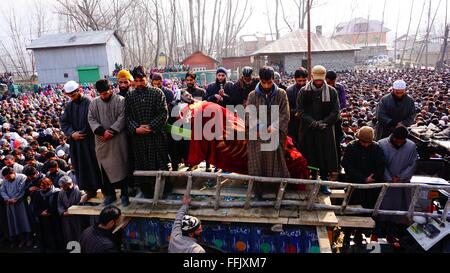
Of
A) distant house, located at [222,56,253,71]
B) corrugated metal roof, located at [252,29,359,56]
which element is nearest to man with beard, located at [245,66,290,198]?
corrugated metal roof, located at [252,29,359,56]

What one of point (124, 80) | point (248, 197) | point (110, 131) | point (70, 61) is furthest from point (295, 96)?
point (70, 61)

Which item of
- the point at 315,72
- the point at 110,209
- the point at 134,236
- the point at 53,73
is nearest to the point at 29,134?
the point at 134,236

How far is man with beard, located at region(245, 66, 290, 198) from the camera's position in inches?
176

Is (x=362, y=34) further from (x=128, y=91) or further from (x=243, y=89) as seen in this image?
(x=128, y=91)

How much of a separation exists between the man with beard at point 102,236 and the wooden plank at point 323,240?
217 cm

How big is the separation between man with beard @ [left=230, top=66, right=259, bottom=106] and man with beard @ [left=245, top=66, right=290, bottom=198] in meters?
1.31

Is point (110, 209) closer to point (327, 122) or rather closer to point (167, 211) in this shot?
point (167, 211)

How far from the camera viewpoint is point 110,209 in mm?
3900

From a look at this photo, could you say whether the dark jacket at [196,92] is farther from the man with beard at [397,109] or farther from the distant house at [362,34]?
the distant house at [362,34]

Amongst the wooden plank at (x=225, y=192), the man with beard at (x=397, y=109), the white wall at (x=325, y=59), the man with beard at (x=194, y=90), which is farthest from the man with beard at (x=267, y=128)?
the white wall at (x=325, y=59)

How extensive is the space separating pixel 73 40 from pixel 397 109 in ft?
99.6

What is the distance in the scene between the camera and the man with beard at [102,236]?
378 centimetres

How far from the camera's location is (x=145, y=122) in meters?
4.68

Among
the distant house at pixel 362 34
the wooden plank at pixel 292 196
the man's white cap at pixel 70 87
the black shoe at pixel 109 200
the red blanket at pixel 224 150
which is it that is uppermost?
the distant house at pixel 362 34
